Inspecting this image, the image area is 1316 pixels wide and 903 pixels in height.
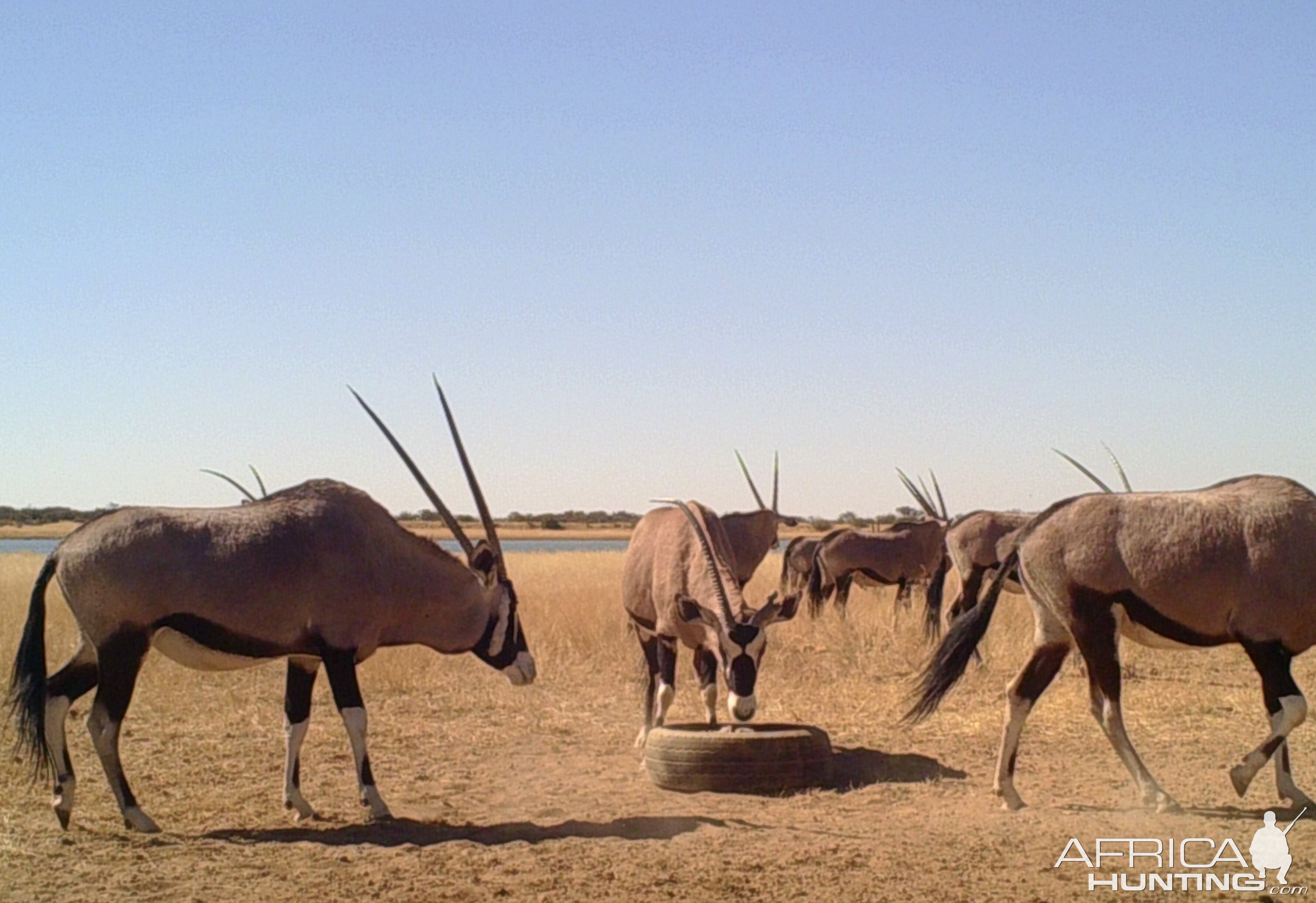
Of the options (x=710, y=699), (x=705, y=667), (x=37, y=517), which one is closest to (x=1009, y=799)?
(x=710, y=699)

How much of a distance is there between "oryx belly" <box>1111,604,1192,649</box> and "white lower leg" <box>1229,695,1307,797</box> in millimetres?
632

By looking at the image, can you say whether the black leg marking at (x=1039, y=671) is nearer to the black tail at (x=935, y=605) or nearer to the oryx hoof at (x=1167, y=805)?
the oryx hoof at (x=1167, y=805)

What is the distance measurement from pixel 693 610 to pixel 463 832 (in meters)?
2.30

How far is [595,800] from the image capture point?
862 cm

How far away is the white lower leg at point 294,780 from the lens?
8039mm

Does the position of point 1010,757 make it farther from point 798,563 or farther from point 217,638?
point 798,563

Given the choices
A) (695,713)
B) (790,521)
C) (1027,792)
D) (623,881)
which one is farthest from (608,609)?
(623,881)

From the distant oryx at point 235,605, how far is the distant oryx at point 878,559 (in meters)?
13.3

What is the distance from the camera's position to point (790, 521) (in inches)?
647

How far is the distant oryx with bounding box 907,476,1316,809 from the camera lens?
7.95 metres

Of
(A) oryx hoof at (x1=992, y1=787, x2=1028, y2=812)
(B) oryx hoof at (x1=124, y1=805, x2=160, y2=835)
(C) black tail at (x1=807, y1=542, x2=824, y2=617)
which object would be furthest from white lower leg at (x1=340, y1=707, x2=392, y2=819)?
(C) black tail at (x1=807, y1=542, x2=824, y2=617)

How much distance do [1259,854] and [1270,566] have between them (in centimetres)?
206

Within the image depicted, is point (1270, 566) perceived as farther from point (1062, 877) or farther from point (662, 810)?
point (662, 810)

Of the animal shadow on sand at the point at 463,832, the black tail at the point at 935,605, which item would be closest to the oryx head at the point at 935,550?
the black tail at the point at 935,605
